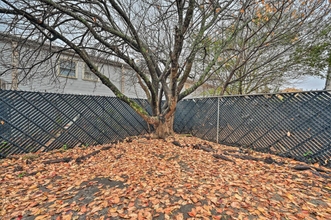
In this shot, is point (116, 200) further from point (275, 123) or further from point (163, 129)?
point (275, 123)

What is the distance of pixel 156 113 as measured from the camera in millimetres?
4773

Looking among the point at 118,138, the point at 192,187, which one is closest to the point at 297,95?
the point at 192,187

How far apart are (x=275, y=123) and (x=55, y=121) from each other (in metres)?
5.42

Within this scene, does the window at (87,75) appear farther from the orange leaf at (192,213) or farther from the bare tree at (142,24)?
the orange leaf at (192,213)

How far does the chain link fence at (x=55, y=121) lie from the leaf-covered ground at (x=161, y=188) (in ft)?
1.76

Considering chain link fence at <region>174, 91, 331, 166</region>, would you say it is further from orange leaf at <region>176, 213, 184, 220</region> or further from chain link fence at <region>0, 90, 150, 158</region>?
orange leaf at <region>176, 213, 184, 220</region>

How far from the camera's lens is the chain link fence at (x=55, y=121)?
3424 millimetres

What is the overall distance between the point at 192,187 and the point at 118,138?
3.74m

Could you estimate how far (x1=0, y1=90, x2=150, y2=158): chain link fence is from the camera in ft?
11.2

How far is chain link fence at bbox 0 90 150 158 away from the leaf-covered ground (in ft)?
1.76

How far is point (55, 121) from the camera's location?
13.1 ft

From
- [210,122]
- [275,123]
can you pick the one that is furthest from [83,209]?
[210,122]

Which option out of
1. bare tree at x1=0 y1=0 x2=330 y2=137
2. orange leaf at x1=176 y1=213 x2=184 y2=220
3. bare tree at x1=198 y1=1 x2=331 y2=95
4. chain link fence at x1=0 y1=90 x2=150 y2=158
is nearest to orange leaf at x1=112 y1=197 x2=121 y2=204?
orange leaf at x1=176 y1=213 x2=184 y2=220

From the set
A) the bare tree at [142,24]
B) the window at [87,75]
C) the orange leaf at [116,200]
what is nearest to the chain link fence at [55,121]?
the bare tree at [142,24]
